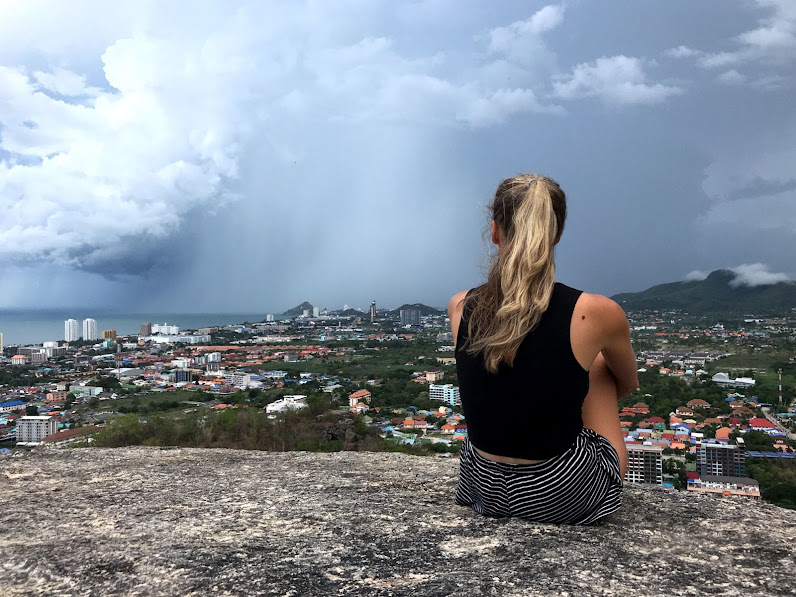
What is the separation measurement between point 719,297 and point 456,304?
33.9 metres

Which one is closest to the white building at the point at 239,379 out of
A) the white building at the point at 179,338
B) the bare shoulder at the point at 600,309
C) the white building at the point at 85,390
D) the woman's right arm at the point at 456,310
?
the white building at the point at 85,390

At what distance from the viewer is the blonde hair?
1840mm

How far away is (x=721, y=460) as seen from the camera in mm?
7418

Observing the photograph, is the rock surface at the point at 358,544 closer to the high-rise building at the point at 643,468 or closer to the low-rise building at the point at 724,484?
the high-rise building at the point at 643,468

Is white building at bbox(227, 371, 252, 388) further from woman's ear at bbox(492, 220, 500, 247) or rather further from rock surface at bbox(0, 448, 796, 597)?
woman's ear at bbox(492, 220, 500, 247)

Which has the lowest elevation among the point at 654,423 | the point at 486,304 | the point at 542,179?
the point at 654,423

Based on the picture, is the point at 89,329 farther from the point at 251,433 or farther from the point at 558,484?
the point at 558,484

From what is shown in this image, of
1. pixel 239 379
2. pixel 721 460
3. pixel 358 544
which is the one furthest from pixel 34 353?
pixel 358 544

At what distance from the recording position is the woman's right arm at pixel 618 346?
1830 mm

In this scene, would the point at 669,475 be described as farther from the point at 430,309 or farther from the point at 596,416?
the point at 430,309

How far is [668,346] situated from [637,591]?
72.5ft

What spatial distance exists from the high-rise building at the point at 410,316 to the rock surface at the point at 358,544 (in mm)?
30876

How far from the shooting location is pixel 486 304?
6.51 ft

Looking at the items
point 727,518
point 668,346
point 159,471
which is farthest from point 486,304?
point 668,346
